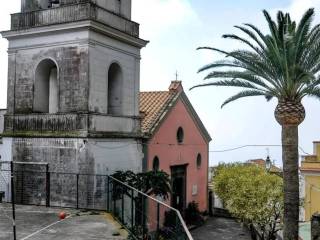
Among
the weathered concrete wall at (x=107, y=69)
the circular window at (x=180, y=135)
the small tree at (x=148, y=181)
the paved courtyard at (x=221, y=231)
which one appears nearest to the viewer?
the weathered concrete wall at (x=107, y=69)

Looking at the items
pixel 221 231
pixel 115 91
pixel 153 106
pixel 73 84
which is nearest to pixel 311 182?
pixel 221 231

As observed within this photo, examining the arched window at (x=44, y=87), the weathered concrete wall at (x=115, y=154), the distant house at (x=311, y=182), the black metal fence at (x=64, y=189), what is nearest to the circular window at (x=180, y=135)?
the weathered concrete wall at (x=115, y=154)

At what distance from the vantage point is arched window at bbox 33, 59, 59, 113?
20.2m

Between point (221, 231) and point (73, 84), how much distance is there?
13.7m

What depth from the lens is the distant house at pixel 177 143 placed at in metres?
25.8

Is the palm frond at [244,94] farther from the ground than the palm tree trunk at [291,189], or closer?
farther from the ground

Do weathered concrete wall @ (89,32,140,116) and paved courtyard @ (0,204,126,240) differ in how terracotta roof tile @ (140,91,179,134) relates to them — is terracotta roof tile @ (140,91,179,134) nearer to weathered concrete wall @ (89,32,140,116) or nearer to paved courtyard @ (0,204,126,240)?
weathered concrete wall @ (89,32,140,116)

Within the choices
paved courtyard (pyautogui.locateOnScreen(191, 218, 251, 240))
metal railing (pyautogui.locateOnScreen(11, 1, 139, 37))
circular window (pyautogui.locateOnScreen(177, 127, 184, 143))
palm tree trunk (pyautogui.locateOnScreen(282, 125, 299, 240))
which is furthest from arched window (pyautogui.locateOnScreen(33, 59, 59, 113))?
paved courtyard (pyautogui.locateOnScreen(191, 218, 251, 240))

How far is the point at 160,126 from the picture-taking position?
2616cm

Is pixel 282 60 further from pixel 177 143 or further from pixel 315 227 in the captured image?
pixel 177 143

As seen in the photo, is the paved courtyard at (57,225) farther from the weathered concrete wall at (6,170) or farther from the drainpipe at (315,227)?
A: the drainpipe at (315,227)

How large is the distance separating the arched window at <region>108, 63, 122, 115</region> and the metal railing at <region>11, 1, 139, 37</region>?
180 centimetres

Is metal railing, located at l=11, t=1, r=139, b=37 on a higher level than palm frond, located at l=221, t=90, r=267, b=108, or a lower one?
higher

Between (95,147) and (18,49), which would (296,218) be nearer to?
(95,147)
